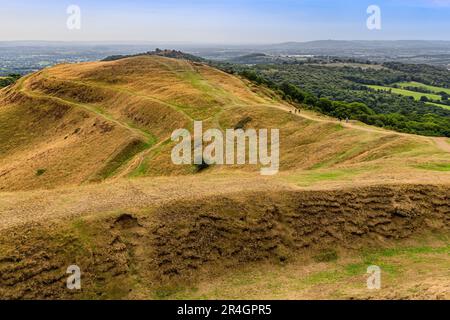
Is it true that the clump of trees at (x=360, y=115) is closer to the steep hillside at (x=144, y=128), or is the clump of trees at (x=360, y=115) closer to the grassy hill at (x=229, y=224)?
the steep hillside at (x=144, y=128)

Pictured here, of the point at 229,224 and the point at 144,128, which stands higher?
the point at 144,128

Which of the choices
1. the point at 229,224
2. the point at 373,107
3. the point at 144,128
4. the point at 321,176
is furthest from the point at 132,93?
the point at 373,107

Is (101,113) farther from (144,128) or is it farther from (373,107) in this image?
(373,107)

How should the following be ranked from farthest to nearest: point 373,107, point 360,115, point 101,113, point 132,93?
point 373,107 < point 360,115 < point 132,93 < point 101,113

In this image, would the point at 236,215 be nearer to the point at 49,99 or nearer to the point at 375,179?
the point at 375,179

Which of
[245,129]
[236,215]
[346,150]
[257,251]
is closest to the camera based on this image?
[257,251]

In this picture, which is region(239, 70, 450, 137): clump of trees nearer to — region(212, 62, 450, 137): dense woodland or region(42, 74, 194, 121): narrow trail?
region(212, 62, 450, 137): dense woodland

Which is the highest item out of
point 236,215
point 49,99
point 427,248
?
point 49,99
